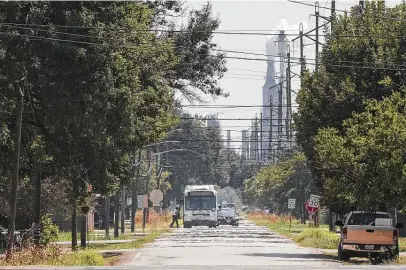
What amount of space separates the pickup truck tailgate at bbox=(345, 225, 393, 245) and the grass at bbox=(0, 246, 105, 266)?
8565mm

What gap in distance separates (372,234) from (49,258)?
10824 millimetres

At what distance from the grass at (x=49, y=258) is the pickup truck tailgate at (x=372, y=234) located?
8565 mm

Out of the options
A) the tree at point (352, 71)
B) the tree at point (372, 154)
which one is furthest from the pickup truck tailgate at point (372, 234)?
the tree at point (352, 71)

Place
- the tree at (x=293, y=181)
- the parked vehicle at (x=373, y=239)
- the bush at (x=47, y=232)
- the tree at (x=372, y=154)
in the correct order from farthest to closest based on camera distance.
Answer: the tree at (x=293, y=181), the bush at (x=47, y=232), the tree at (x=372, y=154), the parked vehicle at (x=373, y=239)

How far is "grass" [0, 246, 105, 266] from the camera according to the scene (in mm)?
26078

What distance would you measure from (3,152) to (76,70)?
7.25 meters

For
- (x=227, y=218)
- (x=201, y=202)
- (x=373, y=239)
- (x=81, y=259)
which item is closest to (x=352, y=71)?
(x=373, y=239)

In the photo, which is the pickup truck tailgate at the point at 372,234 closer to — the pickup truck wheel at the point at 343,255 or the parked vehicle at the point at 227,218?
the pickup truck wheel at the point at 343,255

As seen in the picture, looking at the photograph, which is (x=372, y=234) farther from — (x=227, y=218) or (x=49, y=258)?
(x=227, y=218)

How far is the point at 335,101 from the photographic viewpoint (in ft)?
121

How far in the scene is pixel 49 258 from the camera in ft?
88.1

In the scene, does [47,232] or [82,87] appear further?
[47,232]

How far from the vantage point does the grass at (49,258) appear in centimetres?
2608

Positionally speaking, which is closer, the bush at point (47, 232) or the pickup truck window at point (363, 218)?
the pickup truck window at point (363, 218)
